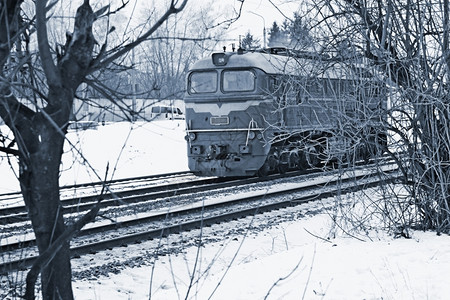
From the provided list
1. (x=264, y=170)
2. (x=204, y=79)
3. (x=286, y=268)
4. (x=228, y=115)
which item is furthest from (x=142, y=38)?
(x=204, y=79)

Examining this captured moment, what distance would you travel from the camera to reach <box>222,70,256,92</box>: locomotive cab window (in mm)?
15000

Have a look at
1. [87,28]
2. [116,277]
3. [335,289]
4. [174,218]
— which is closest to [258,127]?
[174,218]

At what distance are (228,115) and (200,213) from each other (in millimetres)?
4569

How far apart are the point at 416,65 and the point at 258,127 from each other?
7.10 meters

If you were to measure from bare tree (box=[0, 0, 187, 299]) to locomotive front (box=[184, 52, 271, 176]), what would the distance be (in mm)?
10843

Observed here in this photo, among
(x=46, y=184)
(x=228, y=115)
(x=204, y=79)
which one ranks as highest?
(x=204, y=79)

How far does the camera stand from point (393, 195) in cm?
816

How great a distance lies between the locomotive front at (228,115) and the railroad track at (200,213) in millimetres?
1163

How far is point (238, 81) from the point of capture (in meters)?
15.1

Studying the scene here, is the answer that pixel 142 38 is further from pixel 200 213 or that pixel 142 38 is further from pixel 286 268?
pixel 200 213

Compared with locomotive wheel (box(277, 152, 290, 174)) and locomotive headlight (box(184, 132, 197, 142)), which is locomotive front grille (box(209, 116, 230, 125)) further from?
locomotive wheel (box(277, 152, 290, 174))

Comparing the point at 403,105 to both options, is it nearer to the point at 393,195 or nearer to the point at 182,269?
the point at 393,195

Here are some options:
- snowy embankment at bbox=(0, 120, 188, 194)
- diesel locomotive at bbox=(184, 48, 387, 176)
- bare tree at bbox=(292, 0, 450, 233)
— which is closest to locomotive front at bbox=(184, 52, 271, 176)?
diesel locomotive at bbox=(184, 48, 387, 176)

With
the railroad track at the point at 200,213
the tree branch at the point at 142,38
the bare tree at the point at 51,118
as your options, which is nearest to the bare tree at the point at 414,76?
the railroad track at the point at 200,213
